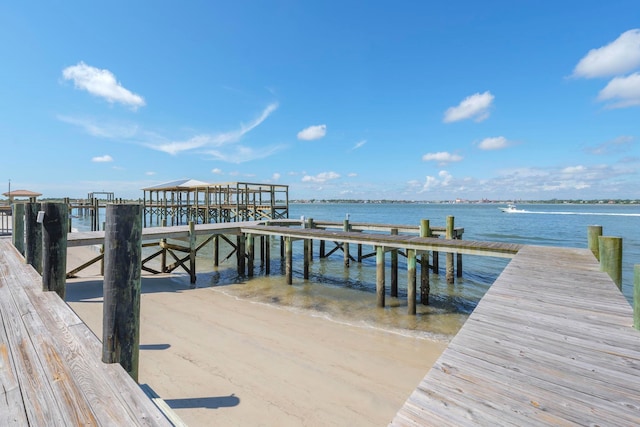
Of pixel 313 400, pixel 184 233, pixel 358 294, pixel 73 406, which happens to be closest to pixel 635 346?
pixel 313 400

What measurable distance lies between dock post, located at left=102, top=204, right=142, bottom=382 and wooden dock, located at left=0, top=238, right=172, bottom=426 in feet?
0.55

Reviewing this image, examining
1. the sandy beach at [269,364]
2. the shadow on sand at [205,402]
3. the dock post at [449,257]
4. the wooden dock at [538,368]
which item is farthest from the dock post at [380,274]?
the shadow on sand at [205,402]

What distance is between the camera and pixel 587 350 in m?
2.52

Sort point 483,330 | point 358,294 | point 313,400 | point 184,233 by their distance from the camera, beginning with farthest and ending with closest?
point 184,233 → point 358,294 → point 313,400 → point 483,330

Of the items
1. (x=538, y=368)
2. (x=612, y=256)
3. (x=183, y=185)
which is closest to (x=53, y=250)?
(x=538, y=368)

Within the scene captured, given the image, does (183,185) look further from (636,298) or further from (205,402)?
(636,298)

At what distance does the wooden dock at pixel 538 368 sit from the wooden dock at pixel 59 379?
67.1 inches

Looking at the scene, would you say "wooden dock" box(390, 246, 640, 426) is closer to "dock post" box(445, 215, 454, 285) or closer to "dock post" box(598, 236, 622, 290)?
"dock post" box(598, 236, 622, 290)

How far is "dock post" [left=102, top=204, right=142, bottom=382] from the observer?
2.35 m

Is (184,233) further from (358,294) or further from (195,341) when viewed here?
(358,294)

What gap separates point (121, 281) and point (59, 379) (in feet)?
2.44

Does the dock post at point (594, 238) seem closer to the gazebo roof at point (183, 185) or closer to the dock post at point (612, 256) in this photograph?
the dock post at point (612, 256)

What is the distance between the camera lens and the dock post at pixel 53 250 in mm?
4012

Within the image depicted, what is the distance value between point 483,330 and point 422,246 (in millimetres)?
5020
